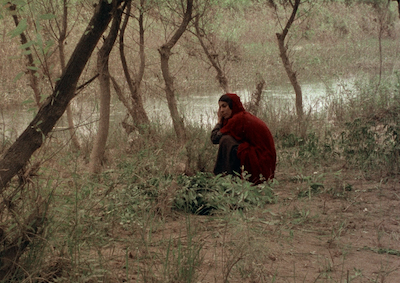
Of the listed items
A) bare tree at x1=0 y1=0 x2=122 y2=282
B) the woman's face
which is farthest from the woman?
bare tree at x1=0 y1=0 x2=122 y2=282

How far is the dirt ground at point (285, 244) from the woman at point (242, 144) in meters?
0.65

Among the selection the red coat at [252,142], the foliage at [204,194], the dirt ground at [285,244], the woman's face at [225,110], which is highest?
the woman's face at [225,110]

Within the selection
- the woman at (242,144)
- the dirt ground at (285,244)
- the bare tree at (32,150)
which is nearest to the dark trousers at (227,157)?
the woman at (242,144)

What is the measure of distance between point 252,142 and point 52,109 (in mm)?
3158

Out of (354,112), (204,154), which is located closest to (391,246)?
(204,154)

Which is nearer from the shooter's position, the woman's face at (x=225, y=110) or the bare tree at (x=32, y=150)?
the bare tree at (x=32, y=150)

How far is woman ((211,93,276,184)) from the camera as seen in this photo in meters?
5.21

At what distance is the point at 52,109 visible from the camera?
2.47 meters

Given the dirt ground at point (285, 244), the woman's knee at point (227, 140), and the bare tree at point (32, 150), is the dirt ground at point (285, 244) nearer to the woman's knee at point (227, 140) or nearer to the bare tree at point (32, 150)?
the bare tree at point (32, 150)

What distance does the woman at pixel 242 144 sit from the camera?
17.1ft

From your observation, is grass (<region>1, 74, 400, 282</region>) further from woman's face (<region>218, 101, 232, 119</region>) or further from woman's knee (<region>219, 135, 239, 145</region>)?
woman's face (<region>218, 101, 232, 119</region>)

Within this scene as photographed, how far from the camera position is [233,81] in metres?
12.2

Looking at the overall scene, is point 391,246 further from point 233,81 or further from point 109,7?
point 233,81

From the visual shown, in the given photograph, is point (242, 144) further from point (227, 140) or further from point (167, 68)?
point (167, 68)
